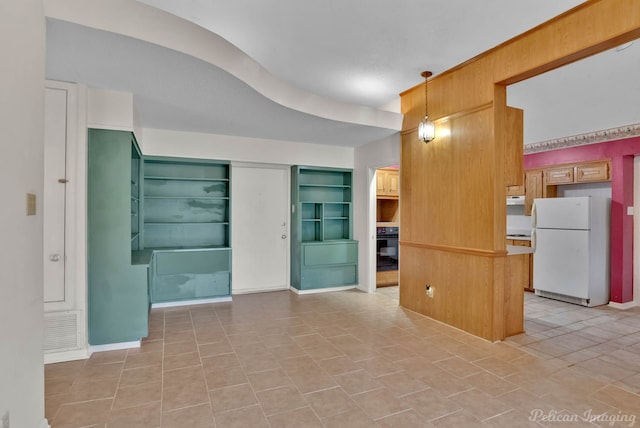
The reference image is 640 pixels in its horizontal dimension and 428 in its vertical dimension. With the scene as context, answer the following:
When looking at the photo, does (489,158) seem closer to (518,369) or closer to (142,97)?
(518,369)

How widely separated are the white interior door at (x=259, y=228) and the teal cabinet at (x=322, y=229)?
0.18m

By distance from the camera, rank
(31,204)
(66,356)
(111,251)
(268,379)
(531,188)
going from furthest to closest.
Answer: (531,188) < (111,251) < (66,356) < (268,379) < (31,204)

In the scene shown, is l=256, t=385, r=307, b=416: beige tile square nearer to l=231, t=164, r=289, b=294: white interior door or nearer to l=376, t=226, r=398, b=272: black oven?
l=231, t=164, r=289, b=294: white interior door

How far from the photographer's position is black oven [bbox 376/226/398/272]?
5.86 metres

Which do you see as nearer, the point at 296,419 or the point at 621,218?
the point at 296,419

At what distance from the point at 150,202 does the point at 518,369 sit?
15.9 feet

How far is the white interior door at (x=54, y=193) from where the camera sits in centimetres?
298

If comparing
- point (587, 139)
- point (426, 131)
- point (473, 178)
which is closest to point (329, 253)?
point (426, 131)

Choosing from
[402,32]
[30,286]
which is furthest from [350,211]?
[30,286]

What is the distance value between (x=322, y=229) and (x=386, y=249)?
45.6 inches

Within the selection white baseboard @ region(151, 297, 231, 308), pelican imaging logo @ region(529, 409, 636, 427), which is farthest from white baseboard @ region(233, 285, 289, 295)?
pelican imaging logo @ region(529, 409, 636, 427)

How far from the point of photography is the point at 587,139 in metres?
5.57

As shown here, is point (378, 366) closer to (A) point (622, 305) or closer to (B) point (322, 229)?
(B) point (322, 229)

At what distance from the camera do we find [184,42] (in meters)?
2.52
